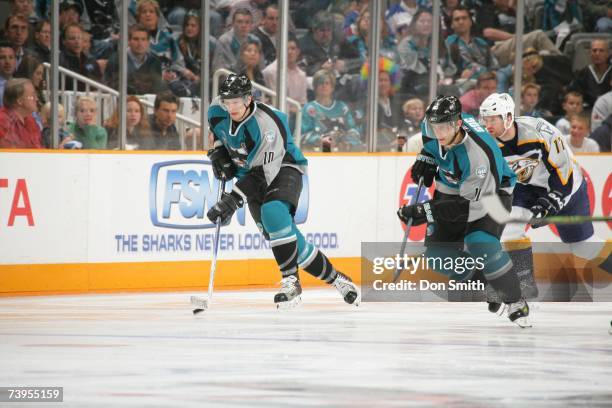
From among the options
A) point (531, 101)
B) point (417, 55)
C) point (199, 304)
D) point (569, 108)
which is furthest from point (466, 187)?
point (569, 108)

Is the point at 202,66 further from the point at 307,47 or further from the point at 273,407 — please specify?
the point at 273,407

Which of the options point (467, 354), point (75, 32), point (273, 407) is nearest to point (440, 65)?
point (75, 32)

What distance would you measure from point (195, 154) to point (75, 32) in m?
1.19

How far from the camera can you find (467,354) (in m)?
5.40

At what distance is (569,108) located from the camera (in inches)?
416

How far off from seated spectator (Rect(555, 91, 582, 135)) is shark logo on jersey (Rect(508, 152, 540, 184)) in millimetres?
3387

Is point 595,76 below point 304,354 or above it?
above

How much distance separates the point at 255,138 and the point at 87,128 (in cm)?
189

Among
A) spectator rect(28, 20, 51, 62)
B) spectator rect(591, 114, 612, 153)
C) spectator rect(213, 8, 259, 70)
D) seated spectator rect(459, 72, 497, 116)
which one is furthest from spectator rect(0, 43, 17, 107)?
spectator rect(591, 114, 612, 153)

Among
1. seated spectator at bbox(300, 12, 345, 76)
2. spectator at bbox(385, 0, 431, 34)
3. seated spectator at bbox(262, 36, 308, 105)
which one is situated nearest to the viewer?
seated spectator at bbox(262, 36, 308, 105)

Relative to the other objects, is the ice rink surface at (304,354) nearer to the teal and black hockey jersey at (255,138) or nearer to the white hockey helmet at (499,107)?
the teal and black hockey jersey at (255,138)

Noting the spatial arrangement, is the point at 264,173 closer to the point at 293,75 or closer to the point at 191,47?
the point at 191,47

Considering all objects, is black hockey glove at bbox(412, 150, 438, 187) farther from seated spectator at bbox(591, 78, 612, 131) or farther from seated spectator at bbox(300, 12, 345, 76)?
seated spectator at bbox(591, 78, 612, 131)

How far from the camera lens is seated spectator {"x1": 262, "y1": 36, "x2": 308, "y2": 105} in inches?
364
